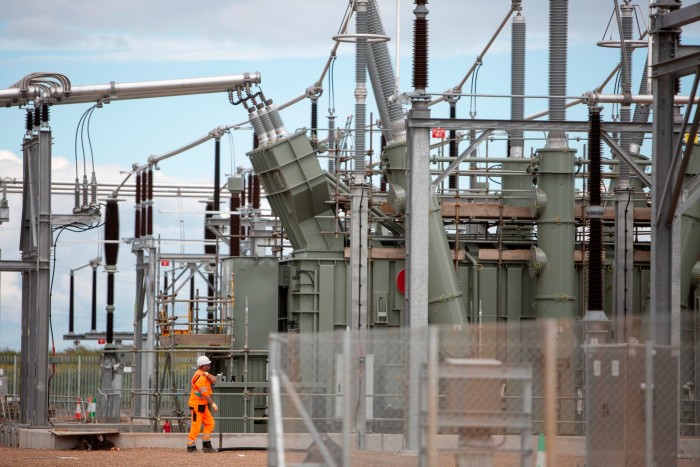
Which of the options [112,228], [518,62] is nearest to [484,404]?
[518,62]

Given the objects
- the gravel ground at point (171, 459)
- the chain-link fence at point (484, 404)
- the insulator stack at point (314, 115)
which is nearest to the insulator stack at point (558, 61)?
the chain-link fence at point (484, 404)

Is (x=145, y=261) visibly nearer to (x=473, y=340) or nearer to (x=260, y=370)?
(x=260, y=370)

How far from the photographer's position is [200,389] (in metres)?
19.8

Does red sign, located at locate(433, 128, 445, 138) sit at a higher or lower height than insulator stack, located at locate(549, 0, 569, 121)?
lower

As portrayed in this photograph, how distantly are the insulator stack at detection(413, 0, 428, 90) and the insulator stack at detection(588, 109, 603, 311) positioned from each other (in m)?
2.67

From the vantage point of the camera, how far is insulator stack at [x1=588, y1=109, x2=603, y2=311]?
18.4 meters

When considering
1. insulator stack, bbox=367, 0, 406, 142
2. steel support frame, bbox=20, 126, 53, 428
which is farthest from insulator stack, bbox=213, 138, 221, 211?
steel support frame, bbox=20, 126, 53, 428

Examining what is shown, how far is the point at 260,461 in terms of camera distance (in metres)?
18.7

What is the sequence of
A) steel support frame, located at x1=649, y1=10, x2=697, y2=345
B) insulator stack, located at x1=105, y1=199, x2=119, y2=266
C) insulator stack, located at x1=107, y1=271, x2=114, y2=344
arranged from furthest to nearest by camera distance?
insulator stack, located at x1=105, y1=199, x2=119, y2=266, insulator stack, located at x1=107, y1=271, x2=114, y2=344, steel support frame, located at x1=649, y1=10, x2=697, y2=345

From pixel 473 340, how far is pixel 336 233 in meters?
3.84

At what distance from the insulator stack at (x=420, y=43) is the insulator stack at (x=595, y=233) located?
2.67 meters

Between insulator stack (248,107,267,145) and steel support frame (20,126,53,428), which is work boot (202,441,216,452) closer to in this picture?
steel support frame (20,126,53,428)

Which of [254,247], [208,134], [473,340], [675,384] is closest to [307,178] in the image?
[473,340]

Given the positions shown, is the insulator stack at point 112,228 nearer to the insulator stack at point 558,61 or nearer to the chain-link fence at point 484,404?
the chain-link fence at point 484,404
